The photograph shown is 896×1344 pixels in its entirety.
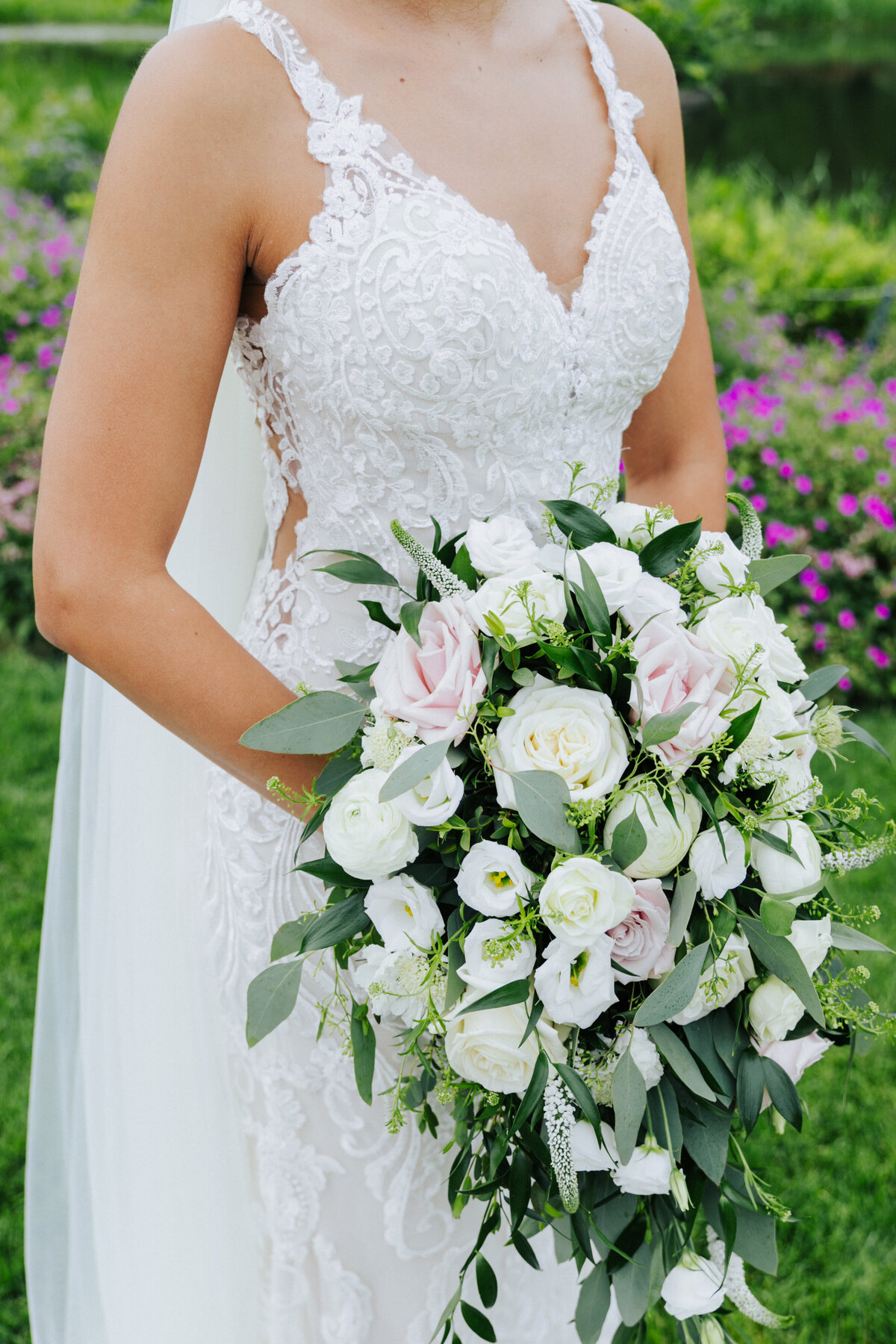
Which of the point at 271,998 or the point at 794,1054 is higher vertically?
the point at 271,998

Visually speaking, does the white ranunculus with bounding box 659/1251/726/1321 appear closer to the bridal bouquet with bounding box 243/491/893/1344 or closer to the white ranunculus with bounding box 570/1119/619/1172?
the bridal bouquet with bounding box 243/491/893/1344

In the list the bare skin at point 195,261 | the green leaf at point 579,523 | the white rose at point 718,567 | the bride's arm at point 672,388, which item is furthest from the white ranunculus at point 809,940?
the bride's arm at point 672,388

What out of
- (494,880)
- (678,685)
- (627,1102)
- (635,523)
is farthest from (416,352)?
(627,1102)

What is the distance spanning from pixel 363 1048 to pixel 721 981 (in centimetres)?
43

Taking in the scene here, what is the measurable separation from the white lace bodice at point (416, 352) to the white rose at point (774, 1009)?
2.32 ft

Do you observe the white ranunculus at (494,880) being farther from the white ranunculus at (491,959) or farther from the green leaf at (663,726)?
the green leaf at (663,726)

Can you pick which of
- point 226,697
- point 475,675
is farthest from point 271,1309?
point 475,675

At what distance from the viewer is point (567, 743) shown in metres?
1.17

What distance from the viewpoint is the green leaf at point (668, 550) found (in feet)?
4.38

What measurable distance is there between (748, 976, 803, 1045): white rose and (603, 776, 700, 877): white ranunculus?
8.2 inches

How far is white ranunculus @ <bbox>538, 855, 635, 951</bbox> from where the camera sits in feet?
3.75

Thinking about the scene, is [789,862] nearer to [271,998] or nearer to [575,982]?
[575,982]

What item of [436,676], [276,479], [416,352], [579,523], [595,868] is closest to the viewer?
[595,868]

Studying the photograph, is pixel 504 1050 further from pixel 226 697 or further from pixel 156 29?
pixel 156 29
